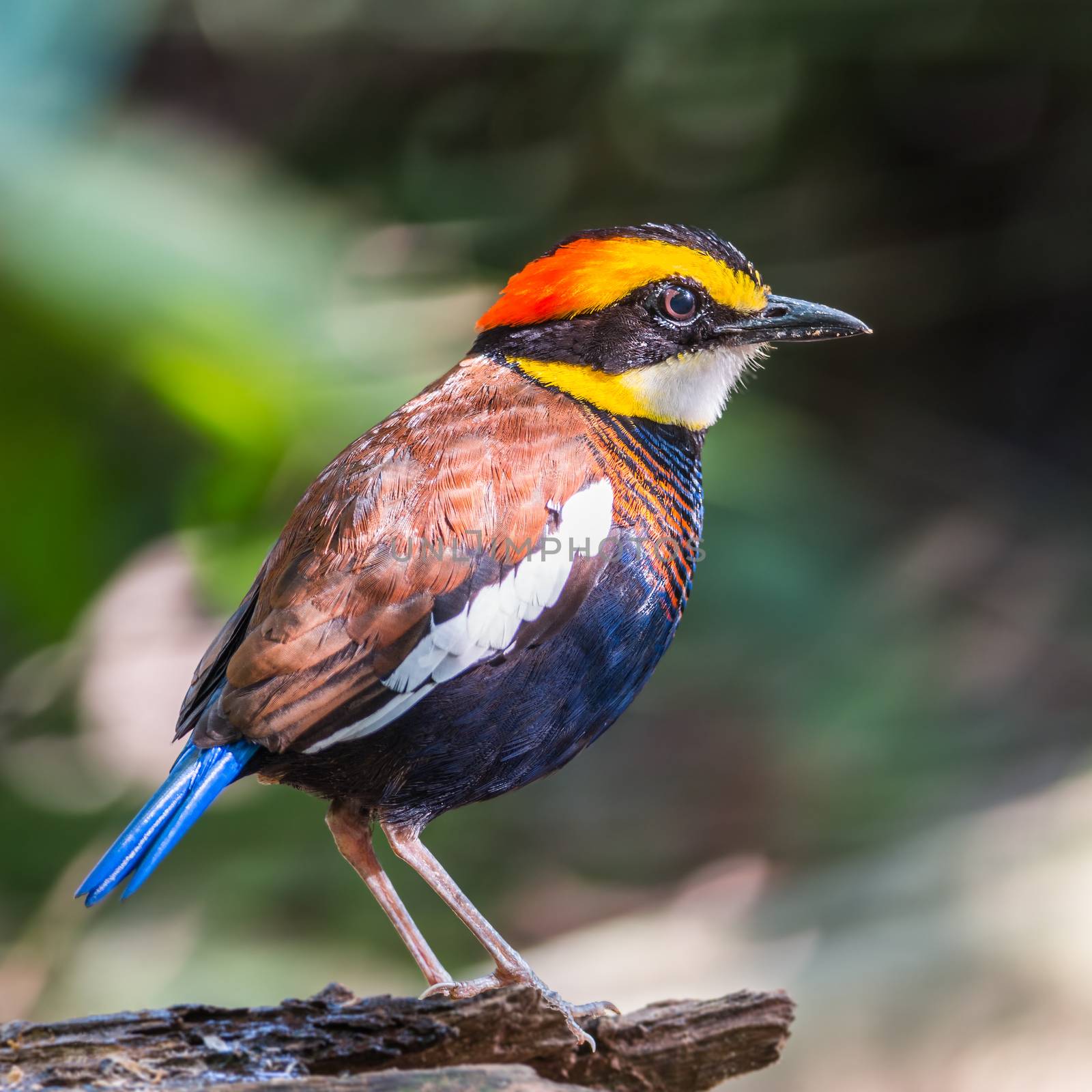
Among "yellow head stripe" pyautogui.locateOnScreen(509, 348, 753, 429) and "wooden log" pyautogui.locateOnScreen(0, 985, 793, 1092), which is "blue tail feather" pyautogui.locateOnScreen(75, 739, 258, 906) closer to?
"wooden log" pyautogui.locateOnScreen(0, 985, 793, 1092)

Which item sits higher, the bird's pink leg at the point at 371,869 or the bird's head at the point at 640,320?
the bird's head at the point at 640,320

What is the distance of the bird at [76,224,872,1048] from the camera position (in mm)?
2629

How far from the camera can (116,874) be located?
8.11 ft

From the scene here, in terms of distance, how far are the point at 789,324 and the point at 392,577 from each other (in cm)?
124

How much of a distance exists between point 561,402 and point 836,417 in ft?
15.3

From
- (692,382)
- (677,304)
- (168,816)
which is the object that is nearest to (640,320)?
(677,304)

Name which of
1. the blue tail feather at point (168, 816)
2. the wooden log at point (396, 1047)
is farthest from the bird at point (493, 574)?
the wooden log at point (396, 1047)

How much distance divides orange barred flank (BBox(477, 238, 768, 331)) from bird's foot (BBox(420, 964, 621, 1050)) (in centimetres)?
153

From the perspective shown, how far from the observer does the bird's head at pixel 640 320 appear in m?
3.14

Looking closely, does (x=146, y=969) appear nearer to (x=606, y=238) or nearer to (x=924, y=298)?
(x=606, y=238)

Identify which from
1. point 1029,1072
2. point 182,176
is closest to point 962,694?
point 1029,1072

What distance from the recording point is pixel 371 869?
10.2 feet

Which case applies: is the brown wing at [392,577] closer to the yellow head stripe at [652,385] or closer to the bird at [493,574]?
the bird at [493,574]

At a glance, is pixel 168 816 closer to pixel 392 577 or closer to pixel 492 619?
pixel 392 577
